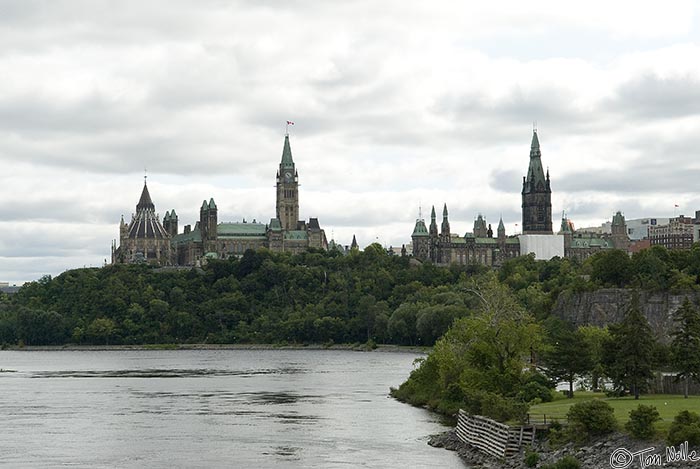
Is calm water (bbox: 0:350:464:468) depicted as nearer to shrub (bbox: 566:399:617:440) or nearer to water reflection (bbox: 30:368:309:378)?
water reflection (bbox: 30:368:309:378)

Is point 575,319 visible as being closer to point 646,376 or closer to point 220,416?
point 220,416

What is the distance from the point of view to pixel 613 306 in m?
→ 148

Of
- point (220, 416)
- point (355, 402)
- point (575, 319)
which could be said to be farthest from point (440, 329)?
point (220, 416)

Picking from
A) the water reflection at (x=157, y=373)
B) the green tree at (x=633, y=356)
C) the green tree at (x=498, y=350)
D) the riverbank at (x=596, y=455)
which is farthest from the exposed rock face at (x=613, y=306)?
the riverbank at (x=596, y=455)

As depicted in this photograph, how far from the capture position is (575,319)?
15075 centimetres

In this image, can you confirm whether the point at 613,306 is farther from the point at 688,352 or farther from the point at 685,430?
the point at 685,430

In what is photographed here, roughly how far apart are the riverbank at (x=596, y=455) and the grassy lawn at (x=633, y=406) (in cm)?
136

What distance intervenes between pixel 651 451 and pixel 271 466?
20.1m

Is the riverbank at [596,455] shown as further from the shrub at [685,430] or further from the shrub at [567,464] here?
the shrub at [685,430]

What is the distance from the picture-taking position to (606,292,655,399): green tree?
62875 mm

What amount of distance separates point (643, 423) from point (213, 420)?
127 ft

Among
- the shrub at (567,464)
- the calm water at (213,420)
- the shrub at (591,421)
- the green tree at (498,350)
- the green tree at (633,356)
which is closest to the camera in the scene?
the shrub at (567,464)

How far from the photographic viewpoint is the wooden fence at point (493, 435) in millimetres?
54344

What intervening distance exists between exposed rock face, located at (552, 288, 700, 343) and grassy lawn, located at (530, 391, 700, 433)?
7284 centimetres
